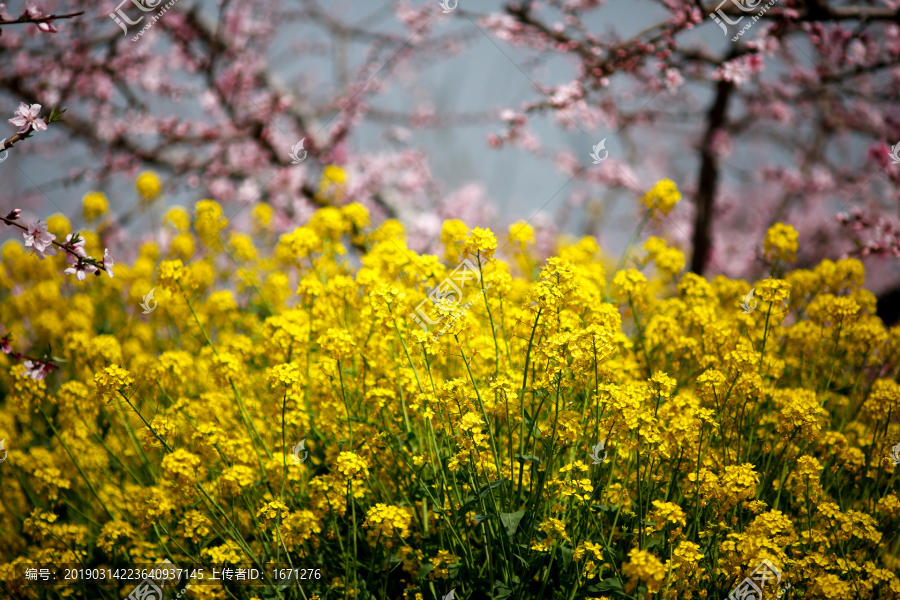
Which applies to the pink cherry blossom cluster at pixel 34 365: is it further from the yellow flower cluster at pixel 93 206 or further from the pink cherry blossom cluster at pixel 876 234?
the pink cherry blossom cluster at pixel 876 234

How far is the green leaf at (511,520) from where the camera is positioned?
157 cm

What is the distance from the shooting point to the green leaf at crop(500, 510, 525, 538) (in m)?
1.57

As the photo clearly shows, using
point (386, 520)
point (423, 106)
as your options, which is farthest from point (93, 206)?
point (423, 106)

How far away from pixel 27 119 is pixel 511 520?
1.82 m

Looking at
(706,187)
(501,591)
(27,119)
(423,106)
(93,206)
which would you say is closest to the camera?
(501,591)

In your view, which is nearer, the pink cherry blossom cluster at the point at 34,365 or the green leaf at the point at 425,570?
the green leaf at the point at 425,570

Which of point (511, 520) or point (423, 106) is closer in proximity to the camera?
point (511, 520)

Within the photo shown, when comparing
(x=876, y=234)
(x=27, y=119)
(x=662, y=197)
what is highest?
(x=27, y=119)

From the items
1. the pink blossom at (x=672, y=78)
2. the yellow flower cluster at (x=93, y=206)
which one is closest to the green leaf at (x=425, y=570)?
the pink blossom at (x=672, y=78)

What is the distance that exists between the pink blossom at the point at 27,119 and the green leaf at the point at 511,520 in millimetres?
1720

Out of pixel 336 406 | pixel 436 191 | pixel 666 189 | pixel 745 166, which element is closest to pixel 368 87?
pixel 436 191

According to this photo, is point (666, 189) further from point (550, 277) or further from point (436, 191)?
point (436, 191)

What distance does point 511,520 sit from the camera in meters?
1.59

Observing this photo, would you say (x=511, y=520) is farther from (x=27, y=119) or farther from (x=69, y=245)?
(x=27, y=119)
